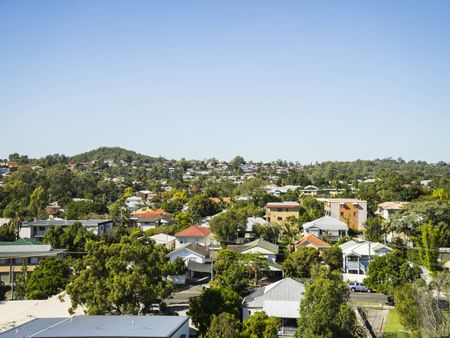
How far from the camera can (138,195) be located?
89562 mm

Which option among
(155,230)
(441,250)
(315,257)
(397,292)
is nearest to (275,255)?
(315,257)

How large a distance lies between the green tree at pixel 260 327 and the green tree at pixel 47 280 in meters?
14.3

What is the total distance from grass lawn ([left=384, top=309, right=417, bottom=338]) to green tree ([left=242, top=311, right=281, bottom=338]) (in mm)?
5824

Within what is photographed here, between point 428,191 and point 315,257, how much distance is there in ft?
119

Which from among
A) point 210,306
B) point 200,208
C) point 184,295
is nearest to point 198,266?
point 184,295

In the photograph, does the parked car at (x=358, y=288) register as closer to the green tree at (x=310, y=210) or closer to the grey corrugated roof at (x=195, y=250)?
the grey corrugated roof at (x=195, y=250)

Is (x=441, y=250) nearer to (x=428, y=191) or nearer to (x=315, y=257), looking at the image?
(x=315, y=257)

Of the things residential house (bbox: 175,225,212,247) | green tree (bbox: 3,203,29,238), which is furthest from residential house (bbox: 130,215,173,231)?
green tree (bbox: 3,203,29,238)

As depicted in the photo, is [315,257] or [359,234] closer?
[315,257]

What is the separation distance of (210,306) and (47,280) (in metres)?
12.3

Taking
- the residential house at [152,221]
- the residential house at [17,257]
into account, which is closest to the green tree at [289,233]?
the residential house at [152,221]

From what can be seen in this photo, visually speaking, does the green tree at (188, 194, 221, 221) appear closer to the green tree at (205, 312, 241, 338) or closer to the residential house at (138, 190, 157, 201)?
the residential house at (138, 190, 157, 201)

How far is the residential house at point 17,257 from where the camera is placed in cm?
3422

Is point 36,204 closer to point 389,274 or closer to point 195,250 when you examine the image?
point 195,250
